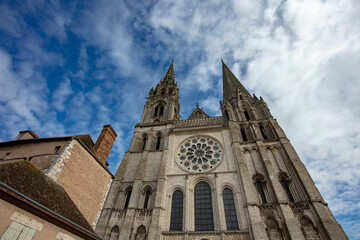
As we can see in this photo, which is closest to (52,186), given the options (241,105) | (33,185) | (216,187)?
(33,185)

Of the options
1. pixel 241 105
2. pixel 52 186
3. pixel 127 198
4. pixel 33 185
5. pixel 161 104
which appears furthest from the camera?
pixel 161 104

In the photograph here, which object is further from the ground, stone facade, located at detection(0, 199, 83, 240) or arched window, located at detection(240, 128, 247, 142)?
arched window, located at detection(240, 128, 247, 142)

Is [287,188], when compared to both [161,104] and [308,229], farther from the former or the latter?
[161,104]

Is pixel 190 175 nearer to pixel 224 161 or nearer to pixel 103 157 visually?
pixel 224 161

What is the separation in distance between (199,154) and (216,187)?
3.77 m

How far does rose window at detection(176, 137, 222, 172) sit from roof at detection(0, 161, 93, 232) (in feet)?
31.1

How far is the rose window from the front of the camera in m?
15.9

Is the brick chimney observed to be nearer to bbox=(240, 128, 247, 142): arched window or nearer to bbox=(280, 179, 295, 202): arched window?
bbox=(240, 128, 247, 142): arched window

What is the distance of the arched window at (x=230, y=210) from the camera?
1202 centimetres

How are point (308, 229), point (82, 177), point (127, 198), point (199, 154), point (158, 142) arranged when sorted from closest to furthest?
1. point (308, 229)
2. point (82, 177)
3. point (127, 198)
4. point (199, 154)
5. point (158, 142)

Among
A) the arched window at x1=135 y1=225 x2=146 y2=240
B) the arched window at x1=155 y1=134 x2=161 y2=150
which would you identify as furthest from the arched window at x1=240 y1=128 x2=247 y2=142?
the arched window at x1=135 y1=225 x2=146 y2=240

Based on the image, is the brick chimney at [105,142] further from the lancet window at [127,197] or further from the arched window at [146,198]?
the arched window at [146,198]

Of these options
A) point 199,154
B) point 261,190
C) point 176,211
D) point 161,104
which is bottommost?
point 176,211

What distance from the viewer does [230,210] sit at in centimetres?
1278
